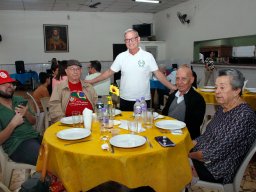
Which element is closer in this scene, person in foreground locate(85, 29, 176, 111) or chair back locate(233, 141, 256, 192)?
chair back locate(233, 141, 256, 192)

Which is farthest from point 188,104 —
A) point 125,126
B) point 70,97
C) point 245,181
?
point 70,97

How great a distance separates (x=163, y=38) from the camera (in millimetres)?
10906

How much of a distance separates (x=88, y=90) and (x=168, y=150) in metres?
1.70

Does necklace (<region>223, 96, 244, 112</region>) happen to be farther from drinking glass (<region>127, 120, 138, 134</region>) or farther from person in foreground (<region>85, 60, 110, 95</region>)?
person in foreground (<region>85, 60, 110, 95</region>)

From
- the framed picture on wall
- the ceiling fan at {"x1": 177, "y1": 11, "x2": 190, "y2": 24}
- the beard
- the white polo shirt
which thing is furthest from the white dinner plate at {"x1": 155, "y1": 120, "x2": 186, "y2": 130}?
the framed picture on wall

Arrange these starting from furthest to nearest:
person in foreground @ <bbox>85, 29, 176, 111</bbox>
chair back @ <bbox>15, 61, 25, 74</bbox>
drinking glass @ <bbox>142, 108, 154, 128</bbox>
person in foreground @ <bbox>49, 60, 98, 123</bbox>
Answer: chair back @ <bbox>15, 61, 25, 74</bbox> < person in foreground @ <bbox>85, 29, 176, 111</bbox> < person in foreground @ <bbox>49, 60, 98, 123</bbox> < drinking glass @ <bbox>142, 108, 154, 128</bbox>

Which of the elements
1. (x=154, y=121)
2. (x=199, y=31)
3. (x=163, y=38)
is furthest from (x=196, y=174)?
(x=163, y=38)

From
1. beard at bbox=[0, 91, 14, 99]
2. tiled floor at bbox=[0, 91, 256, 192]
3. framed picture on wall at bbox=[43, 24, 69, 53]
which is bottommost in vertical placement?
tiled floor at bbox=[0, 91, 256, 192]

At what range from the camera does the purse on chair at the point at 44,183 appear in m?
1.81

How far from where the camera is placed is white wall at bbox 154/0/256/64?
673 cm

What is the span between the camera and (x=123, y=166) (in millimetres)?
1498

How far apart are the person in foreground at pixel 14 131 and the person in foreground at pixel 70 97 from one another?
42cm

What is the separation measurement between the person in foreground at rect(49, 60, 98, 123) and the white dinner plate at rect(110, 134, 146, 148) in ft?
3.97

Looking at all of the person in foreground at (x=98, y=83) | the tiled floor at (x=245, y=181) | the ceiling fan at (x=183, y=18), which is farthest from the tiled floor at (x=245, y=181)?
the ceiling fan at (x=183, y=18)
